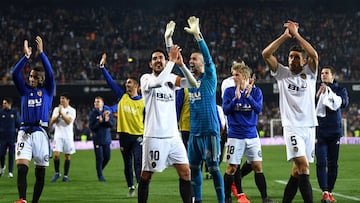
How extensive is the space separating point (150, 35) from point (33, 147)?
40565mm

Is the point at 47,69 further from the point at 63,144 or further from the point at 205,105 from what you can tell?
the point at 63,144

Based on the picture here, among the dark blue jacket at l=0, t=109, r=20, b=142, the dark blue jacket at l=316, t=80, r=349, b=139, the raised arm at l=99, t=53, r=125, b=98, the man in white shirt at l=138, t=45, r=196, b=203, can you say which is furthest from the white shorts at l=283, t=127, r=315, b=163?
the dark blue jacket at l=0, t=109, r=20, b=142

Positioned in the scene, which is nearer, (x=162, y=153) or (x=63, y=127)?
(x=162, y=153)

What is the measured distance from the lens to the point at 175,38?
5150 centimetres

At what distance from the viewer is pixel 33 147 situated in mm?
11633

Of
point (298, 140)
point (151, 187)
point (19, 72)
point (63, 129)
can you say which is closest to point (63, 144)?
point (63, 129)

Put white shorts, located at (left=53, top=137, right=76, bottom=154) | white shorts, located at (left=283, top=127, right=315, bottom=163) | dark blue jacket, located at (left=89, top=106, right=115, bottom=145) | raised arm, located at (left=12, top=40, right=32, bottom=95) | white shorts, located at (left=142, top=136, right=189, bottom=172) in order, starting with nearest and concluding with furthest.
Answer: white shorts, located at (left=142, top=136, right=189, bottom=172) → white shorts, located at (left=283, top=127, right=315, bottom=163) → raised arm, located at (left=12, top=40, right=32, bottom=95) → dark blue jacket, located at (left=89, top=106, right=115, bottom=145) → white shorts, located at (left=53, top=137, right=76, bottom=154)

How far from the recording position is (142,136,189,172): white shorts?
9.96m

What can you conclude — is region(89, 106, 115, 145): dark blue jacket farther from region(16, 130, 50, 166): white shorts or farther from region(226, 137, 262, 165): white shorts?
region(226, 137, 262, 165): white shorts

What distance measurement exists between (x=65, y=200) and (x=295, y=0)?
46.4 m

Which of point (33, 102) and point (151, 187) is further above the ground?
point (33, 102)

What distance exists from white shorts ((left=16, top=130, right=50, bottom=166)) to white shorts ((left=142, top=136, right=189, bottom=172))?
2.26 m

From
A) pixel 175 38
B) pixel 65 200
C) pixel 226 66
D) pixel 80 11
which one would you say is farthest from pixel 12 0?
pixel 65 200

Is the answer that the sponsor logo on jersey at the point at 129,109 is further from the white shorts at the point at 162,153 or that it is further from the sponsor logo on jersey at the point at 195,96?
the white shorts at the point at 162,153
